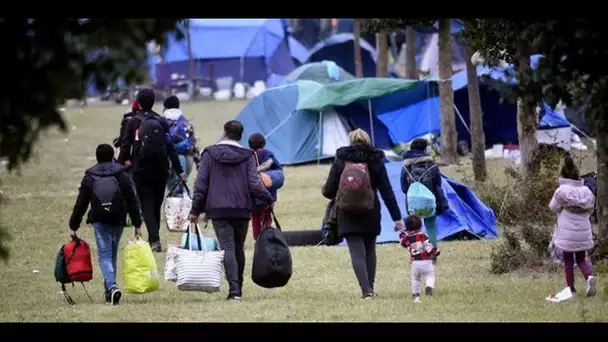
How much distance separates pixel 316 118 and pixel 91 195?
16.8 meters

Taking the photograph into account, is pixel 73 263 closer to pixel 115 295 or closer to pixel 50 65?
pixel 115 295

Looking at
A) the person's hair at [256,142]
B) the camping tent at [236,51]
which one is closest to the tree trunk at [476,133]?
the person's hair at [256,142]

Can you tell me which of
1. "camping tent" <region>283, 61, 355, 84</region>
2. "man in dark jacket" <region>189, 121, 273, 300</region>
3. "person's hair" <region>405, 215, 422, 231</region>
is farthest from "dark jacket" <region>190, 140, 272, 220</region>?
"camping tent" <region>283, 61, 355, 84</region>

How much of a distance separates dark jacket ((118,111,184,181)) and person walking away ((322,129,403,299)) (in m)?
3.69

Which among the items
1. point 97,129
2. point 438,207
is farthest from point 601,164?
point 97,129

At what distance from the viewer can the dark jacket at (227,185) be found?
1145 centimetres

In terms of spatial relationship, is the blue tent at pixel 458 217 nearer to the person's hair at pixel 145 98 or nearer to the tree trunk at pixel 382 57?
the person's hair at pixel 145 98

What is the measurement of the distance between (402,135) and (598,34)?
2103 centimetres

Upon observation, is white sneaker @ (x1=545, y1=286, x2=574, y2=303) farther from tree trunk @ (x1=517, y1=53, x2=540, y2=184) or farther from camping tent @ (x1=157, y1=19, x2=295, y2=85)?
camping tent @ (x1=157, y1=19, x2=295, y2=85)

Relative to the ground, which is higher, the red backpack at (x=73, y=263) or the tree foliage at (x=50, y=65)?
A: the tree foliage at (x=50, y=65)

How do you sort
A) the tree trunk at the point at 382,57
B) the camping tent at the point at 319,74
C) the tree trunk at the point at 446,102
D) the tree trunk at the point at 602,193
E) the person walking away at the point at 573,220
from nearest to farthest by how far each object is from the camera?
the person walking away at the point at 573,220
the tree trunk at the point at 602,193
the tree trunk at the point at 446,102
the camping tent at the point at 319,74
the tree trunk at the point at 382,57

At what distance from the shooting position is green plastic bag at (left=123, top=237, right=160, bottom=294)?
11.5 meters

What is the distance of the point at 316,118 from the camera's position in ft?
92.2

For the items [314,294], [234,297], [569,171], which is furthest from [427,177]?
[234,297]
